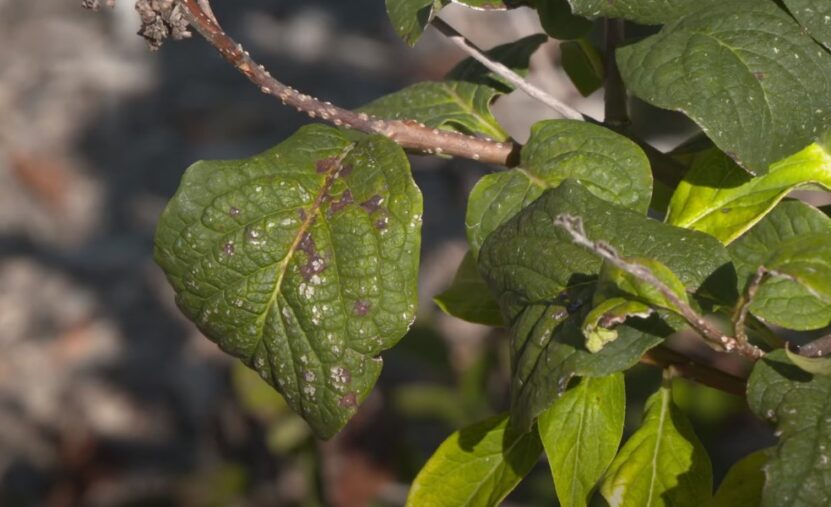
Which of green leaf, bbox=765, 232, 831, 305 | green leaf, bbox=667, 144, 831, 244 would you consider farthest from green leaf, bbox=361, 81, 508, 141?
green leaf, bbox=765, 232, 831, 305

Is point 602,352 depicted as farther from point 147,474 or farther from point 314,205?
point 147,474

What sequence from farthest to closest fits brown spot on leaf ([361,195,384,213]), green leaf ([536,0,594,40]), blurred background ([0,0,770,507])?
blurred background ([0,0,770,507]) → green leaf ([536,0,594,40]) → brown spot on leaf ([361,195,384,213])

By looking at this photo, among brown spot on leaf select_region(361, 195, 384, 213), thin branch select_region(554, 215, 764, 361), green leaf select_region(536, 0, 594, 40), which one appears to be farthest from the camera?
green leaf select_region(536, 0, 594, 40)

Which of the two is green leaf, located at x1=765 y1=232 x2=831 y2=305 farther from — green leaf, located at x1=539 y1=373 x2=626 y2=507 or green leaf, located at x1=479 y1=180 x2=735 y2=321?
green leaf, located at x1=539 y1=373 x2=626 y2=507

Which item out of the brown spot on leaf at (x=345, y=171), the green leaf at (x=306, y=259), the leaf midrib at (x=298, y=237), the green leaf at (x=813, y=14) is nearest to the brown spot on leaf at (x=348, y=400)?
the green leaf at (x=306, y=259)

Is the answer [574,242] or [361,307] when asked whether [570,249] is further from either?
[361,307]

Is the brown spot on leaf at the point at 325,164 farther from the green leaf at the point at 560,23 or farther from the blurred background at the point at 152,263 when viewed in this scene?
the blurred background at the point at 152,263
